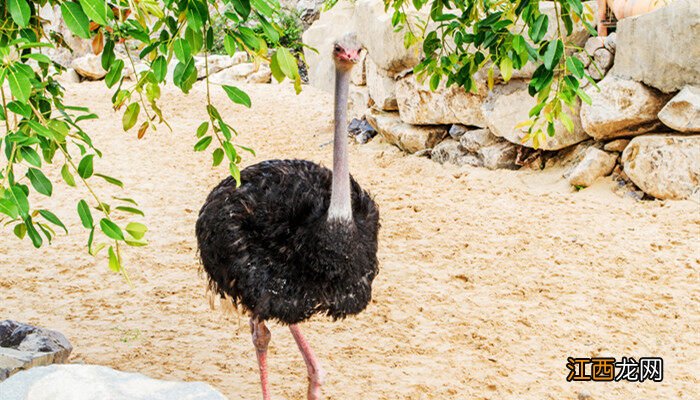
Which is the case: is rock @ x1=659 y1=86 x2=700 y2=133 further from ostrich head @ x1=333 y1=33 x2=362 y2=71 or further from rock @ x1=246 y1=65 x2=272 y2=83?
rock @ x1=246 y1=65 x2=272 y2=83

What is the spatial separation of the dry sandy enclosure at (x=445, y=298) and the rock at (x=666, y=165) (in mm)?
122

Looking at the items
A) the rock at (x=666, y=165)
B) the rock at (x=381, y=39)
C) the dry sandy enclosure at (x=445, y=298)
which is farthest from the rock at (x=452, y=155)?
the rock at (x=666, y=165)

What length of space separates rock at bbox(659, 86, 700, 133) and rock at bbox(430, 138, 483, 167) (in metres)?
1.86

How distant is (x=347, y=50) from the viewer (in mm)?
2967

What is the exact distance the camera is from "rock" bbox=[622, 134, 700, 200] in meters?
5.68

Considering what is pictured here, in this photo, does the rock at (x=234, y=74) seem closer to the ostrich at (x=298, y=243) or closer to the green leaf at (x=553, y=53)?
the ostrich at (x=298, y=243)

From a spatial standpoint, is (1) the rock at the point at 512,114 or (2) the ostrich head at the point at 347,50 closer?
(2) the ostrich head at the point at 347,50

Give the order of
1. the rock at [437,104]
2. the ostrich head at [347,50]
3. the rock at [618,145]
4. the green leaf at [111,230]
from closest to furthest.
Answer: the green leaf at [111,230] < the ostrich head at [347,50] < the rock at [618,145] < the rock at [437,104]

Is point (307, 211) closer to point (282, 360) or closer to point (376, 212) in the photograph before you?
point (376, 212)

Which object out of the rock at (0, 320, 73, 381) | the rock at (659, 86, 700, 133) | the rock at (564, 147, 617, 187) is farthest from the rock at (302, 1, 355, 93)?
Answer: the rock at (0, 320, 73, 381)

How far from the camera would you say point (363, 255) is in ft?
10.5

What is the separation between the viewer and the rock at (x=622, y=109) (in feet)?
19.4

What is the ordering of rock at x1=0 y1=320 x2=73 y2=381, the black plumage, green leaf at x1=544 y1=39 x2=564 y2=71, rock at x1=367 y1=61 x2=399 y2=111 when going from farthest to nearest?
rock at x1=367 y1=61 x2=399 y2=111 < rock at x1=0 y1=320 x2=73 y2=381 < the black plumage < green leaf at x1=544 y1=39 x2=564 y2=71

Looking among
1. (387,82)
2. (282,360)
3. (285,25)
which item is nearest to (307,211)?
(282,360)
